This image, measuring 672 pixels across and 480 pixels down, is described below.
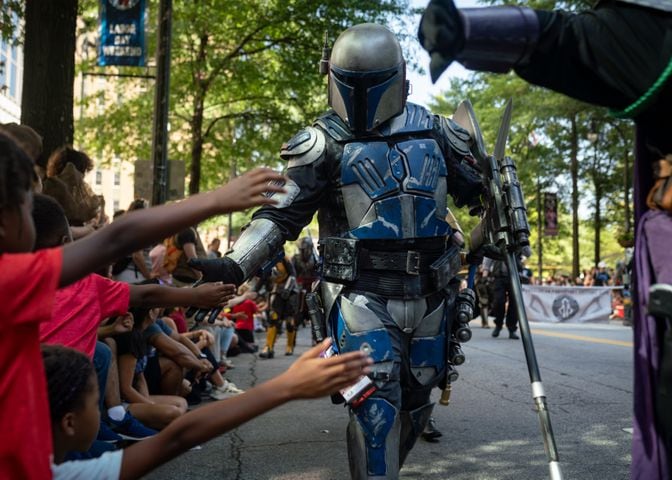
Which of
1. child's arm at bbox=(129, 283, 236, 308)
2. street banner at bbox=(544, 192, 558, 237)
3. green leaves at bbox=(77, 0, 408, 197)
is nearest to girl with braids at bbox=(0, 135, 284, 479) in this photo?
child's arm at bbox=(129, 283, 236, 308)

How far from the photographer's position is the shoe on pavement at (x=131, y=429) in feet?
13.7

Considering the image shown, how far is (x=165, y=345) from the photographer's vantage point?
5.62m

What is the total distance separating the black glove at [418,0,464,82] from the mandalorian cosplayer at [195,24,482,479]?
1.44 meters

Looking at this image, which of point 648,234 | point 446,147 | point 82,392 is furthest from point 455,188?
point 82,392

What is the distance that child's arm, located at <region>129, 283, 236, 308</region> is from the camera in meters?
2.97

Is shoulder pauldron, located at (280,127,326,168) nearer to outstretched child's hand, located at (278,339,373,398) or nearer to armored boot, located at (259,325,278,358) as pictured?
outstretched child's hand, located at (278,339,373,398)

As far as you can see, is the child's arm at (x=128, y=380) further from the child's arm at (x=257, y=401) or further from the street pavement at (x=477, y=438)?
the child's arm at (x=257, y=401)

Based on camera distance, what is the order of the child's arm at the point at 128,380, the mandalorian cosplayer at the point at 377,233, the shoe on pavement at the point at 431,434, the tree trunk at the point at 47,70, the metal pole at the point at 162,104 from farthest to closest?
the metal pole at the point at 162,104 → the tree trunk at the point at 47,70 → the shoe on pavement at the point at 431,434 → the child's arm at the point at 128,380 → the mandalorian cosplayer at the point at 377,233

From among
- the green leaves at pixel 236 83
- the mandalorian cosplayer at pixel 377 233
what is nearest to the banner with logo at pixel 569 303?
the green leaves at pixel 236 83

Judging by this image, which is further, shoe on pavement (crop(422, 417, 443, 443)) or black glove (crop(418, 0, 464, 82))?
shoe on pavement (crop(422, 417, 443, 443))

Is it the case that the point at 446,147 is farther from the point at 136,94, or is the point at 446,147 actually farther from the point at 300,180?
the point at 136,94

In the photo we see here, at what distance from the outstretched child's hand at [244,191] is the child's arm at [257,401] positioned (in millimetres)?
404

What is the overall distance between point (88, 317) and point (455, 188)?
72.4 inches

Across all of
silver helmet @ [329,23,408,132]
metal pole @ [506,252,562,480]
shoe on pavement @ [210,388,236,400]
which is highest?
silver helmet @ [329,23,408,132]
